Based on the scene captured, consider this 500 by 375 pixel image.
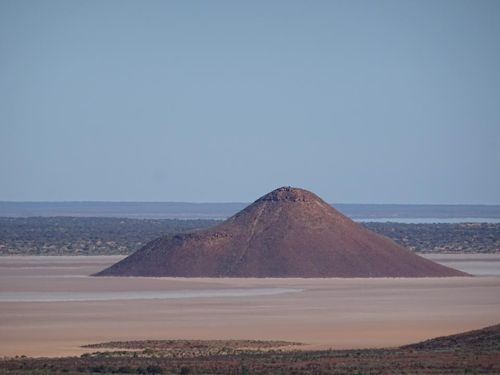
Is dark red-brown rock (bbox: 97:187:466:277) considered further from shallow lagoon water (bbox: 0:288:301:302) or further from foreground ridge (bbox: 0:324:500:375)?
foreground ridge (bbox: 0:324:500:375)

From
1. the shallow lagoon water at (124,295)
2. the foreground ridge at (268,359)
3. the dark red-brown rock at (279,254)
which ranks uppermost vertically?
the dark red-brown rock at (279,254)

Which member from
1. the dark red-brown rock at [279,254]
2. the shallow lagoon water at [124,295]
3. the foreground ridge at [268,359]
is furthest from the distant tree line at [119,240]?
the foreground ridge at [268,359]

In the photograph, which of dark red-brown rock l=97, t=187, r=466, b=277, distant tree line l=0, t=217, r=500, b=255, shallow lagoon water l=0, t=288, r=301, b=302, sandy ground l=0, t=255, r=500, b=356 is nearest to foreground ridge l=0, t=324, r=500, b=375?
sandy ground l=0, t=255, r=500, b=356

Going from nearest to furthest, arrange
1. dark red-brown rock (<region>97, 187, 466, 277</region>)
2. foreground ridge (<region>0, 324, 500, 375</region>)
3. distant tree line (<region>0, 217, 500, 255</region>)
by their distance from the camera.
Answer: foreground ridge (<region>0, 324, 500, 375</region>) → dark red-brown rock (<region>97, 187, 466, 277</region>) → distant tree line (<region>0, 217, 500, 255</region>)

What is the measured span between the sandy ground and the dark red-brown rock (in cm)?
170

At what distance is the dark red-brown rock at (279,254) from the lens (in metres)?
65.8

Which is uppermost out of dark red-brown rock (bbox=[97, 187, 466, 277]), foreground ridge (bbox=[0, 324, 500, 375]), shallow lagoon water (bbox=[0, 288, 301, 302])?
dark red-brown rock (bbox=[97, 187, 466, 277])

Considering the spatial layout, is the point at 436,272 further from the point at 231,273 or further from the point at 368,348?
the point at 368,348

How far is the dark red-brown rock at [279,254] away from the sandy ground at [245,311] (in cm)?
170

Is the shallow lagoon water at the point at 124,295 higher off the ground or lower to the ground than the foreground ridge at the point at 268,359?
higher

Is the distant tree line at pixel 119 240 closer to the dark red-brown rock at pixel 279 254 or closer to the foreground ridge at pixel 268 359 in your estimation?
the dark red-brown rock at pixel 279 254

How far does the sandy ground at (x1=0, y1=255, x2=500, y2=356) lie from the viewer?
136 ft

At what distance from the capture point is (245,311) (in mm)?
48781

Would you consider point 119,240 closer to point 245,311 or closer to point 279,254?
point 279,254
